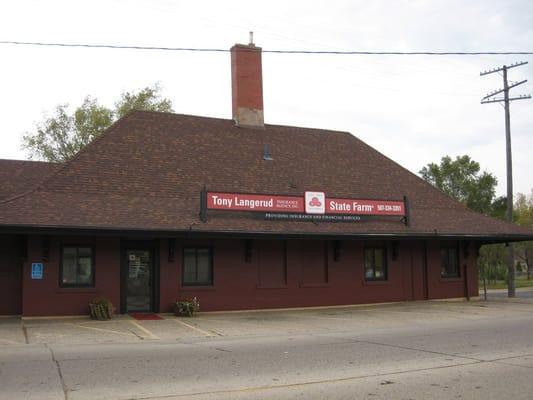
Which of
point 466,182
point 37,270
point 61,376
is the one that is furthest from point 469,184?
point 61,376

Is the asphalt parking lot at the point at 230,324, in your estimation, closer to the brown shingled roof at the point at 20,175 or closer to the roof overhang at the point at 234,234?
the roof overhang at the point at 234,234

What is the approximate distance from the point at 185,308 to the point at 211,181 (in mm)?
4851

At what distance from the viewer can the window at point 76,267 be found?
17906 millimetres

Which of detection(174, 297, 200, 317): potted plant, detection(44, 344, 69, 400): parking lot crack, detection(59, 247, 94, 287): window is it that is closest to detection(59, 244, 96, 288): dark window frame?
detection(59, 247, 94, 287): window

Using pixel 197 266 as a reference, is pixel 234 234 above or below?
above

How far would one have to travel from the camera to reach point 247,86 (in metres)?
25.5

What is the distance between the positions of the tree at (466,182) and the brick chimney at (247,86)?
102ft

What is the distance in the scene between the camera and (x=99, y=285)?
59.6ft

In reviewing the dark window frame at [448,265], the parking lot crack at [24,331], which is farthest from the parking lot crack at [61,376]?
the dark window frame at [448,265]

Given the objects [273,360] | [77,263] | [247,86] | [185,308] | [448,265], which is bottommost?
[273,360]

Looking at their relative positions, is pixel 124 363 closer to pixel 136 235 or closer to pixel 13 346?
pixel 13 346

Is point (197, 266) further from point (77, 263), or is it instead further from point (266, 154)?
point (266, 154)

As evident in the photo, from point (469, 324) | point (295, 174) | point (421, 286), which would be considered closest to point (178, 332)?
point (469, 324)

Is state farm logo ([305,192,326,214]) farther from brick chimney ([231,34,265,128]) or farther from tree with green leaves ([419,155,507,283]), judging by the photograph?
tree with green leaves ([419,155,507,283])
